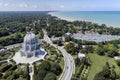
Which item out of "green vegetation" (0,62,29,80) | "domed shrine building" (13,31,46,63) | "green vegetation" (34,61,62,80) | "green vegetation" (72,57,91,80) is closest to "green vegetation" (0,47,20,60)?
"domed shrine building" (13,31,46,63)

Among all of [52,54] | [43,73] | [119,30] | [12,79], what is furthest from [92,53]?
[119,30]

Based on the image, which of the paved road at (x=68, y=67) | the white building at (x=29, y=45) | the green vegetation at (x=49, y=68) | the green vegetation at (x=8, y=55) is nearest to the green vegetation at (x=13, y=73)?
the green vegetation at (x=49, y=68)

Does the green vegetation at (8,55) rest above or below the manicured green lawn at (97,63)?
below

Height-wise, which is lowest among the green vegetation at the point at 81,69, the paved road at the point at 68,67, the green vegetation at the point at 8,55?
the green vegetation at the point at 8,55

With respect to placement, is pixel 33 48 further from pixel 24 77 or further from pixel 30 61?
pixel 24 77

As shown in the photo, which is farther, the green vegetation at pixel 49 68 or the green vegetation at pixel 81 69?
the green vegetation at pixel 81 69

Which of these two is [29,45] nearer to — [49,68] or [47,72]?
[49,68]

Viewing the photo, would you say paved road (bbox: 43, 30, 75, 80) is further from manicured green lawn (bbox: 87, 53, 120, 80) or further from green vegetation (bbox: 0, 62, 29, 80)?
green vegetation (bbox: 0, 62, 29, 80)

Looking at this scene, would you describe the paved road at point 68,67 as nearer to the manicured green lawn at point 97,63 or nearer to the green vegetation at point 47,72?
the green vegetation at point 47,72
